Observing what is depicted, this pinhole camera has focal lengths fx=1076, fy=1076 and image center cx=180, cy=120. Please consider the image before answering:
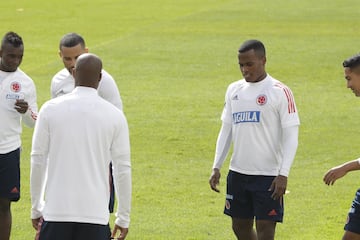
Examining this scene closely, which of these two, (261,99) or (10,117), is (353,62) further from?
(10,117)

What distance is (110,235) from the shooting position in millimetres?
8570

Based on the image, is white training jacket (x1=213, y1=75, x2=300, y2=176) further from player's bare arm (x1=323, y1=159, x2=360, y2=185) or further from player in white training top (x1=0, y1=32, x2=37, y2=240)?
player in white training top (x1=0, y1=32, x2=37, y2=240)

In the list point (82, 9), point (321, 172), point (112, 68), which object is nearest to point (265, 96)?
point (321, 172)

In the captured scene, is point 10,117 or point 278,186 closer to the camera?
point 278,186

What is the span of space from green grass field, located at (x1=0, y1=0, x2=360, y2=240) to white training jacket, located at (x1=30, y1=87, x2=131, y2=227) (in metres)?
4.39

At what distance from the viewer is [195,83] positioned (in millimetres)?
25453

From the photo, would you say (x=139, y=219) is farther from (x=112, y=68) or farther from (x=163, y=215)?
(x=112, y=68)

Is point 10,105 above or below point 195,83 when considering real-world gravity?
above

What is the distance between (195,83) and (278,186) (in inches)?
601

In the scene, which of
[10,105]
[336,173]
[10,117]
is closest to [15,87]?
[10,105]

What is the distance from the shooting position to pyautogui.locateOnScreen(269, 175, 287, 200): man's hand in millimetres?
10250

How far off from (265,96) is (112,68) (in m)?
17.5

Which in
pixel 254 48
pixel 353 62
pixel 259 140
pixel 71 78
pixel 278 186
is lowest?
pixel 278 186

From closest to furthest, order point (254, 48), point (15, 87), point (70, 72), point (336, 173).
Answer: point (336, 173)
point (254, 48)
point (70, 72)
point (15, 87)
